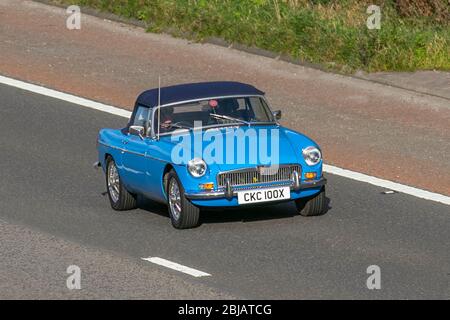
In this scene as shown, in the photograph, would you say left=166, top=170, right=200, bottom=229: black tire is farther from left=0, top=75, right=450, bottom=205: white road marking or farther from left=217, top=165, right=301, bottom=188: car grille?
left=0, top=75, right=450, bottom=205: white road marking

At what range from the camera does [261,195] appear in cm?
1592

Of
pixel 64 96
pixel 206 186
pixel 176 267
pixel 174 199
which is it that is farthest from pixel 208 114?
pixel 64 96

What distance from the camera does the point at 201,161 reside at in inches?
626

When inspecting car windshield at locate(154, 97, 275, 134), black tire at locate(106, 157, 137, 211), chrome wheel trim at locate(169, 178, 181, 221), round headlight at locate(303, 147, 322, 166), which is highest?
car windshield at locate(154, 97, 275, 134)

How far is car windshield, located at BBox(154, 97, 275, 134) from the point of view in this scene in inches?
667

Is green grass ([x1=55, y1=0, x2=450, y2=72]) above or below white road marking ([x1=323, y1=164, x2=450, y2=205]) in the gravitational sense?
above

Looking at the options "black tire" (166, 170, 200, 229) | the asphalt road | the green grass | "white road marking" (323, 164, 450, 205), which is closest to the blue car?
"black tire" (166, 170, 200, 229)

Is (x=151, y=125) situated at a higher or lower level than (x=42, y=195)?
higher

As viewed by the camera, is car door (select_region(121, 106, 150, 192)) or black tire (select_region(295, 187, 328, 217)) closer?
black tire (select_region(295, 187, 328, 217))

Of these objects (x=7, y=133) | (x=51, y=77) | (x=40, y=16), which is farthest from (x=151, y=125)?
(x=40, y=16)

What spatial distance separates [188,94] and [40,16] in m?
10.8

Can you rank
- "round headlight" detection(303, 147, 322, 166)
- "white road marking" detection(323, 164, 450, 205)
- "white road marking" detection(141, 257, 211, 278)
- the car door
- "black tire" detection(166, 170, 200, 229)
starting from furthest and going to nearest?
"white road marking" detection(323, 164, 450, 205) → the car door → "round headlight" detection(303, 147, 322, 166) → "black tire" detection(166, 170, 200, 229) → "white road marking" detection(141, 257, 211, 278)

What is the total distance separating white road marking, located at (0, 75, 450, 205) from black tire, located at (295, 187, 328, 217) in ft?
5.76
